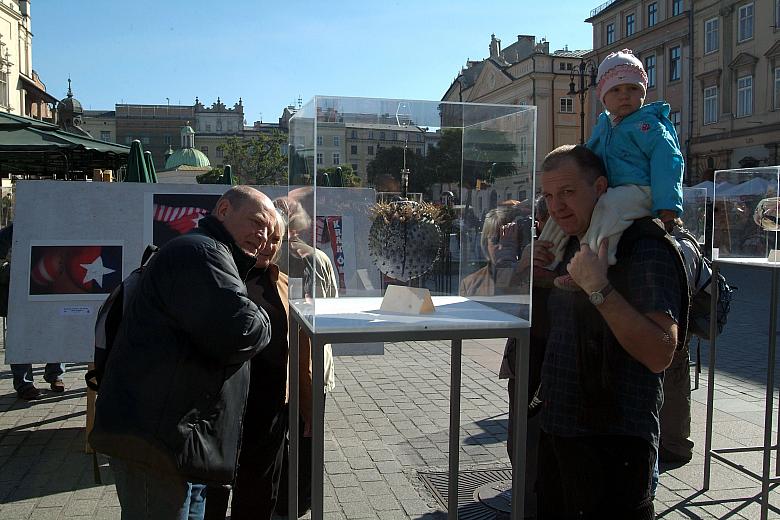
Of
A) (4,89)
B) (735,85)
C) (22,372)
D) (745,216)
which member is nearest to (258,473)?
(745,216)

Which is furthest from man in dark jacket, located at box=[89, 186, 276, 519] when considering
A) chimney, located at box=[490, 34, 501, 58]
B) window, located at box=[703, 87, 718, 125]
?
chimney, located at box=[490, 34, 501, 58]

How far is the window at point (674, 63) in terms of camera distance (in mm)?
43281

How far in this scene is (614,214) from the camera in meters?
2.30

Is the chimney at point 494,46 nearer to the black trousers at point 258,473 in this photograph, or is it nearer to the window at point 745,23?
the window at point 745,23

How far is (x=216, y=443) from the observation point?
2.58 m

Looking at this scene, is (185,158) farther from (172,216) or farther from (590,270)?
(590,270)

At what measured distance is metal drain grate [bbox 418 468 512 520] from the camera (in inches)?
175

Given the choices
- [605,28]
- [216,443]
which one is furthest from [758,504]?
[605,28]

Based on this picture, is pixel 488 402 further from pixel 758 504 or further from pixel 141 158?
pixel 141 158

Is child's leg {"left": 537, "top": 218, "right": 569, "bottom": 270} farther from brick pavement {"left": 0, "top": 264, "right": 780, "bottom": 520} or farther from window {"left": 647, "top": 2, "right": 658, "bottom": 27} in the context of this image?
window {"left": 647, "top": 2, "right": 658, "bottom": 27}

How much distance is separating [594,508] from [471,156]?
1418 millimetres

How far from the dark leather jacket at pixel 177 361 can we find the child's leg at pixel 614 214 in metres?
1.24

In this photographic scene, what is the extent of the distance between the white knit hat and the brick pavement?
279cm

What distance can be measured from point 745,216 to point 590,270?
313 cm
